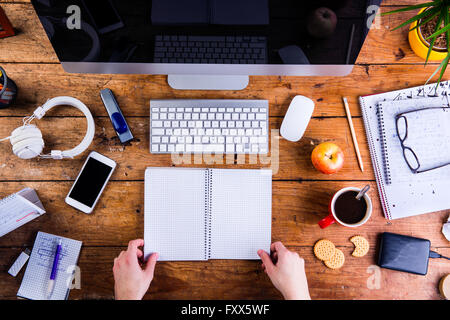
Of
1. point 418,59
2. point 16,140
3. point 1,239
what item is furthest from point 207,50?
point 1,239

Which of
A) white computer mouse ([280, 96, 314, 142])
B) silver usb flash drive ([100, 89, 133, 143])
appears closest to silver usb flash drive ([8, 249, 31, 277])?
silver usb flash drive ([100, 89, 133, 143])

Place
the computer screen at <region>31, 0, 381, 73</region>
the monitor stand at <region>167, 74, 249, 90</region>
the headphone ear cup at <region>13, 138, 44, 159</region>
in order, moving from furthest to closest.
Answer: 1. the monitor stand at <region>167, 74, 249, 90</region>
2. the headphone ear cup at <region>13, 138, 44, 159</region>
3. the computer screen at <region>31, 0, 381, 73</region>

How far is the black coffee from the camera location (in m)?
0.83

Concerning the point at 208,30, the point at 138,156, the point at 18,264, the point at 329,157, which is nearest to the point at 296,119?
the point at 329,157

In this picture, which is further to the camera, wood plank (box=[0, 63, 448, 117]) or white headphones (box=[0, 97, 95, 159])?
wood plank (box=[0, 63, 448, 117])

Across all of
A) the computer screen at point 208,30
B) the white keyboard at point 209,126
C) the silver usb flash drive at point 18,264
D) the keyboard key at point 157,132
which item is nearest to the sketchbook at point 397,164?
the computer screen at point 208,30

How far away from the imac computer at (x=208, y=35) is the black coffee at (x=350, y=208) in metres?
0.35

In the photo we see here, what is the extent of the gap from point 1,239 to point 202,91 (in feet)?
2.38

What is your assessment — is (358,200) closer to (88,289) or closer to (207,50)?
(207,50)

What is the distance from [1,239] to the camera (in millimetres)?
857

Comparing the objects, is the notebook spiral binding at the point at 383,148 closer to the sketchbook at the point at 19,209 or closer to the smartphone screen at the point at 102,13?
the smartphone screen at the point at 102,13

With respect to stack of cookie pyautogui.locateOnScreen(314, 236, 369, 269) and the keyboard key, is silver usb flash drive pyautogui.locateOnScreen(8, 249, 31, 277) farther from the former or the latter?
stack of cookie pyautogui.locateOnScreen(314, 236, 369, 269)

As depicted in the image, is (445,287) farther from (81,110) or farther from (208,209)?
(81,110)

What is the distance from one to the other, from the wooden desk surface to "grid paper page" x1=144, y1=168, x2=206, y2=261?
0.03 metres
